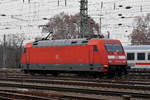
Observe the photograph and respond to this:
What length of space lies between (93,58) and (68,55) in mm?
2957

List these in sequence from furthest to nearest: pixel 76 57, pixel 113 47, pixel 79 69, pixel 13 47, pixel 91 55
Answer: pixel 13 47
pixel 76 57
pixel 79 69
pixel 113 47
pixel 91 55

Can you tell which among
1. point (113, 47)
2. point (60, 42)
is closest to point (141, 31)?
point (60, 42)

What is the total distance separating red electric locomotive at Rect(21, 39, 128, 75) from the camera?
2325 centimetres

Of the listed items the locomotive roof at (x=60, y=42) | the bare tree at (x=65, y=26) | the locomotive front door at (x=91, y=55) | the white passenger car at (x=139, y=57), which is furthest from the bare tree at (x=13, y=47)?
the locomotive front door at (x=91, y=55)

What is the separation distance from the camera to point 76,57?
25.1m

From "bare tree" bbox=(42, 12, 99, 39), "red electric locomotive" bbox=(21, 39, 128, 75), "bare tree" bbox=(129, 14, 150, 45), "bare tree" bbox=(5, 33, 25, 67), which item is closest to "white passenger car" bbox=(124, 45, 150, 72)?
"red electric locomotive" bbox=(21, 39, 128, 75)

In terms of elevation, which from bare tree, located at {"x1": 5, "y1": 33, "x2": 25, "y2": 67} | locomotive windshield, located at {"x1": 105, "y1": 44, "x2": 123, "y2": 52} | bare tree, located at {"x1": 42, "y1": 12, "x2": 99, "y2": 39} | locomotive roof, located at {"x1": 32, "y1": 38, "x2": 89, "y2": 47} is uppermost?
bare tree, located at {"x1": 42, "y1": 12, "x2": 99, "y2": 39}

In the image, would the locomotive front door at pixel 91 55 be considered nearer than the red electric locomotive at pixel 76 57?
No

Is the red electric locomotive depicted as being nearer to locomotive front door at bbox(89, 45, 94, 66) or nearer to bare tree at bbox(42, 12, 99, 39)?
locomotive front door at bbox(89, 45, 94, 66)

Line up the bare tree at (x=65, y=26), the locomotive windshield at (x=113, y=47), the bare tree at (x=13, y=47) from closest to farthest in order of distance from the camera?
the locomotive windshield at (x=113, y=47) < the bare tree at (x=65, y=26) < the bare tree at (x=13, y=47)

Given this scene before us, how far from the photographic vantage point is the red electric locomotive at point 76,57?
915 inches

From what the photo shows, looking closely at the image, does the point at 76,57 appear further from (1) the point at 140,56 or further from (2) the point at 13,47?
(2) the point at 13,47

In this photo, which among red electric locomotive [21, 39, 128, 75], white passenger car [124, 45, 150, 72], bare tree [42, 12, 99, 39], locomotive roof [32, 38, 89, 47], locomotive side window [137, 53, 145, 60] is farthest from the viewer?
bare tree [42, 12, 99, 39]

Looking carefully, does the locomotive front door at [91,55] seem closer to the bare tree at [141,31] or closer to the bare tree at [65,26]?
the bare tree at [65,26]
